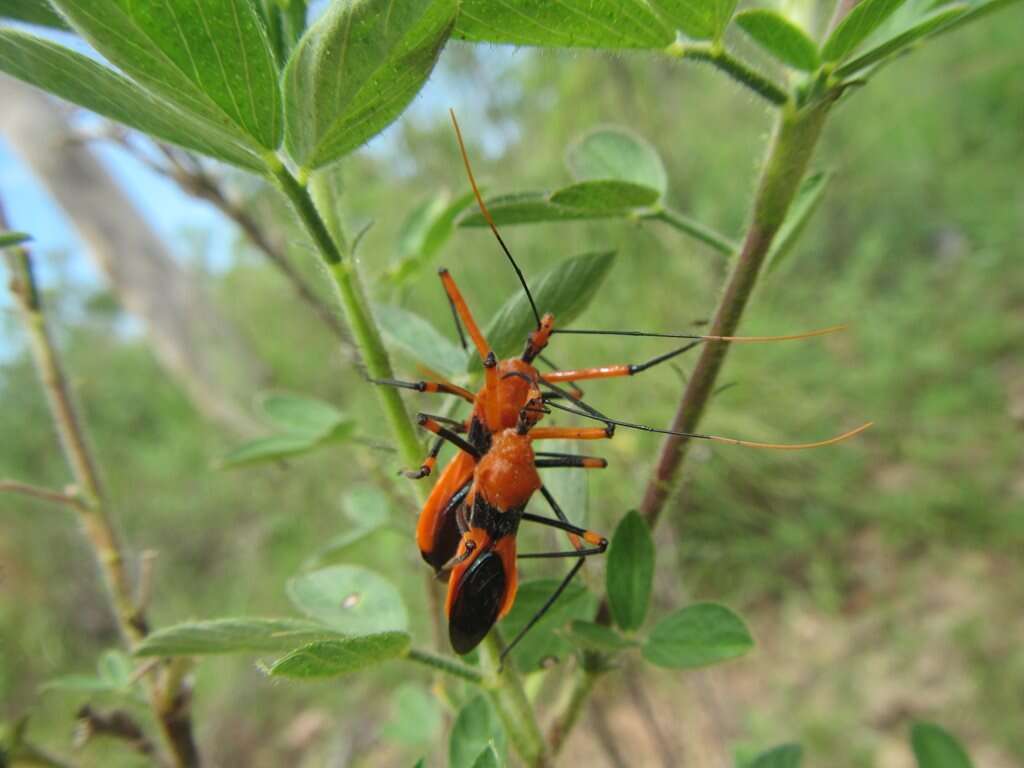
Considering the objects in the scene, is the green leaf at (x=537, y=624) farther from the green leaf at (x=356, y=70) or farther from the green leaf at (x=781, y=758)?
the green leaf at (x=356, y=70)

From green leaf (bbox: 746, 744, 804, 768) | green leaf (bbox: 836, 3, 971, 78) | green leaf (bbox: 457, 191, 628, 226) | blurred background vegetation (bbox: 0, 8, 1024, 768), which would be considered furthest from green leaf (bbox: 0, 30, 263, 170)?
blurred background vegetation (bbox: 0, 8, 1024, 768)

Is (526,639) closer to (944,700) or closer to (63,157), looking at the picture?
Result: (944,700)

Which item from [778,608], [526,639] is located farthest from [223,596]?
[526,639]

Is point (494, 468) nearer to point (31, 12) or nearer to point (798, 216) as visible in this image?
point (798, 216)

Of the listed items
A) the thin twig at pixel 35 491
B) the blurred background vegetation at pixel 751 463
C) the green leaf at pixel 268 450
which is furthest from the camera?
the blurred background vegetation at pixel 751 463

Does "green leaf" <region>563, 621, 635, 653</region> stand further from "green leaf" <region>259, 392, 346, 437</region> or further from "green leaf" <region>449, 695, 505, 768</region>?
"green leaf" <region>259, 392, 346, 437</region>

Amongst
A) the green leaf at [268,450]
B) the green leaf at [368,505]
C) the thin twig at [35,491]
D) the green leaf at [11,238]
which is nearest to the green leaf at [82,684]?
the thin twig at [35,491]
